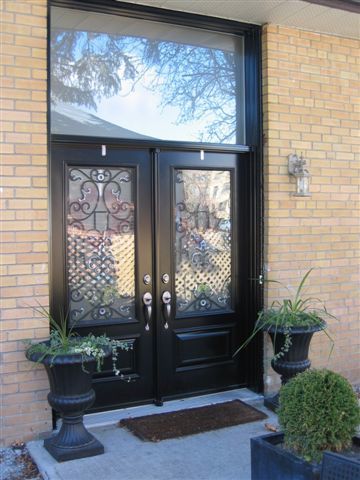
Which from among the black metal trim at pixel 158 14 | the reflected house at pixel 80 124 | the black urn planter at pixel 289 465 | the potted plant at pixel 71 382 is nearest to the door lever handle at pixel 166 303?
the potted plant at pixel 71 382

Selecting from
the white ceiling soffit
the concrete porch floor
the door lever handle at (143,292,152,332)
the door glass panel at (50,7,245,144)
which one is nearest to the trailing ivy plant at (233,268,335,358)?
the concrete porch floor

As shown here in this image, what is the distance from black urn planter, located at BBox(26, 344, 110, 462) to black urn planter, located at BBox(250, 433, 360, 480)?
46.8 inches

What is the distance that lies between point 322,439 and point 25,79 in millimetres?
3098

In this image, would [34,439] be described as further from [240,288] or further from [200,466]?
[240,288]

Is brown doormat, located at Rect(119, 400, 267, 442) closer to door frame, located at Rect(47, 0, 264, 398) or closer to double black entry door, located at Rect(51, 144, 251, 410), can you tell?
double black entry door, located at Rect(51, 144, 251, 410)

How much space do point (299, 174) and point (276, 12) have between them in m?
1.40

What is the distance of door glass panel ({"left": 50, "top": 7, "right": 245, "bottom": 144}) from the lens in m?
4.61

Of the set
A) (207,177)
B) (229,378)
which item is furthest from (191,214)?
(229,378)

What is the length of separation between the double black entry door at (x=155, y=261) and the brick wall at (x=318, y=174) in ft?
1.08

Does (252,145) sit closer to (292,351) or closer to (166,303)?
(166,303)

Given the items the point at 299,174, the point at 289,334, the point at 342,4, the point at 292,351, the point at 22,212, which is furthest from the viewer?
the point at 299,174

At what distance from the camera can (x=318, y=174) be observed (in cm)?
535

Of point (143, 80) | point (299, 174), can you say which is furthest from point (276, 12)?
point (299, 174)

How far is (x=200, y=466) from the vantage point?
375 cm
